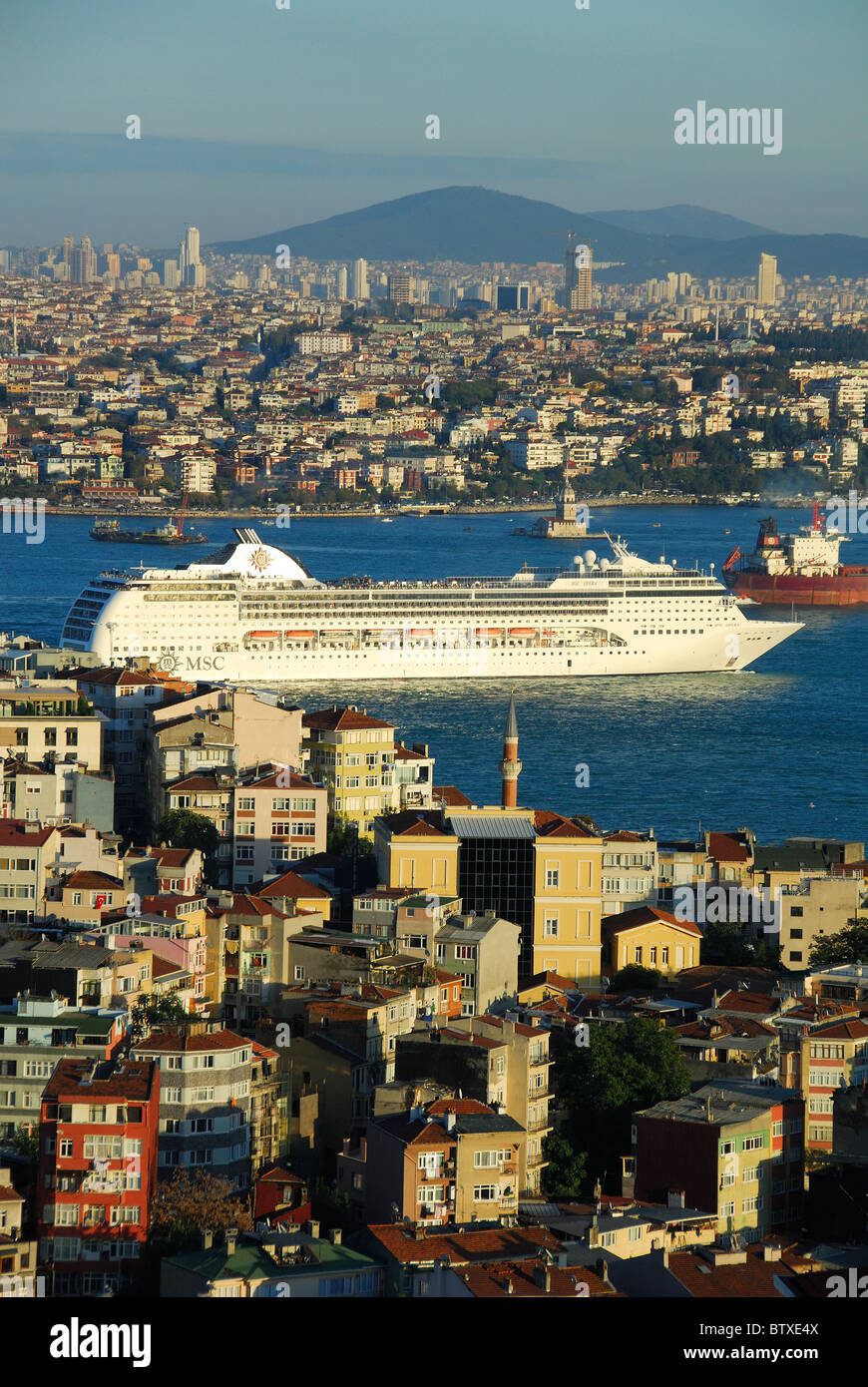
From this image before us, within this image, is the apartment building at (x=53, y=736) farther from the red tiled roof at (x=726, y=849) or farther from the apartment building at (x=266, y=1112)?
the apartment building at (x=266, y=1112)

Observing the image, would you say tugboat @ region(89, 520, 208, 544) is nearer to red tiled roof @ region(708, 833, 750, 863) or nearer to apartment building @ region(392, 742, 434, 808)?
apartment building @ region(392, 742, 434, 808)

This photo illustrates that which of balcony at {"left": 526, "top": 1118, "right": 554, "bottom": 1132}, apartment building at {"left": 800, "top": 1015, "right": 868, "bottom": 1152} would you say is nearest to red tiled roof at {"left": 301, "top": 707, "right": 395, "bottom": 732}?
apartment building at {"left": 800, "top": 1015, "right": 868, "bottom": 1152}

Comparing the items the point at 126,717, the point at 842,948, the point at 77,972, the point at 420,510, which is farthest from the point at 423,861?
the point at 420,510

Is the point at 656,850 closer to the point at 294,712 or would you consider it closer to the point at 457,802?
the point at 457,802

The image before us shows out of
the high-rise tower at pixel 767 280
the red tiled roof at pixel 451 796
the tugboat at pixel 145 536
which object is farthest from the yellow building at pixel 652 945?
the high-rise tower at pixel 767 280

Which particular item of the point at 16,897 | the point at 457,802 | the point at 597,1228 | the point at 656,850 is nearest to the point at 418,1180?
the point at 597,1228
